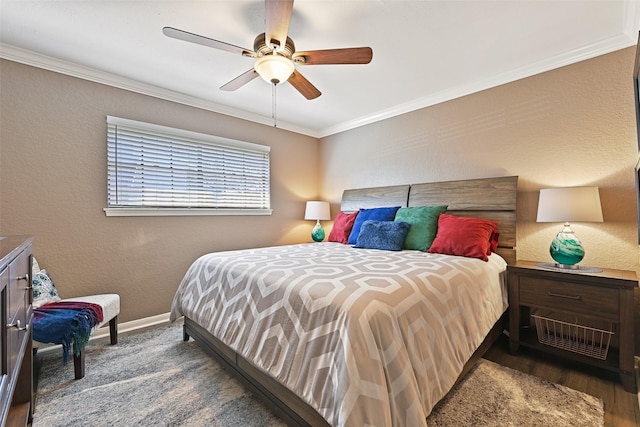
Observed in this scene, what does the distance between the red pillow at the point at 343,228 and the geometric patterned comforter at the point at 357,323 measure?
4.07 ft

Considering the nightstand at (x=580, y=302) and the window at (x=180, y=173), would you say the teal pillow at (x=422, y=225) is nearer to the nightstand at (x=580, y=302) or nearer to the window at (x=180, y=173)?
the nightstand at (x=580, y=302)

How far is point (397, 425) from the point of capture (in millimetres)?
1106

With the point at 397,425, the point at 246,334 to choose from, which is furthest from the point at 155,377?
the point at 397,425

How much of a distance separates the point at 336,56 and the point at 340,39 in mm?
447

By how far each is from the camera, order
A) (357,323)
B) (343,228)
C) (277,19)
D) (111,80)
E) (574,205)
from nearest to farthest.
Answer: (357,323) → (277,19) → (574,205) → (111,80) → (343,228)

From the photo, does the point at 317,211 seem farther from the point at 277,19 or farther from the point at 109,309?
the point at 277,19

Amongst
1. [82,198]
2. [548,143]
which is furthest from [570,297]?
[82,198]

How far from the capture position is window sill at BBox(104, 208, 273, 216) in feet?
9.04

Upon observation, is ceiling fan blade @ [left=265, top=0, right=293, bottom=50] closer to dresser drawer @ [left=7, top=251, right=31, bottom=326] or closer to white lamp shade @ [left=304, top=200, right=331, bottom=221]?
dresser drawer @ [left=7, top=251, right=31, bottom=326]

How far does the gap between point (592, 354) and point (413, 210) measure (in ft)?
5.60

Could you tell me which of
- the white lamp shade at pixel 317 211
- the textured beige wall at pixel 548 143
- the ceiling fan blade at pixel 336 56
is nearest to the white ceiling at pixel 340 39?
the textured beige wall at pixel 548 143

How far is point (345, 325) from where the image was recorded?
1.17 metres

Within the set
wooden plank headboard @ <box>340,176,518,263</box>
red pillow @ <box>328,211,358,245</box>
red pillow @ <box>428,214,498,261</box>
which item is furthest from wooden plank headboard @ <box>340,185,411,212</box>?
red pillow @ <box>428,214,498,261</box>

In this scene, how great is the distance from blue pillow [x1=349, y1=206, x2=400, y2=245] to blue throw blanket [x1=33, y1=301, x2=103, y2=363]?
240 centimetres
